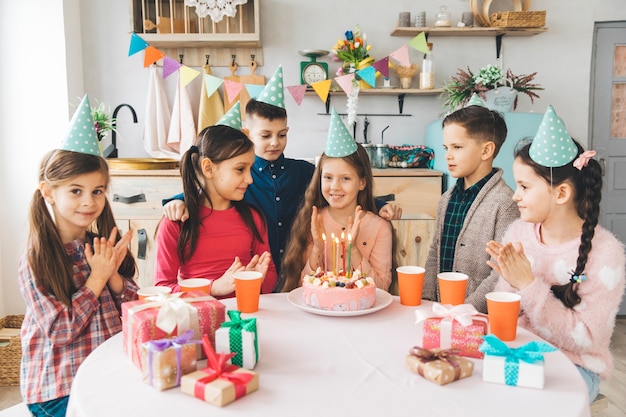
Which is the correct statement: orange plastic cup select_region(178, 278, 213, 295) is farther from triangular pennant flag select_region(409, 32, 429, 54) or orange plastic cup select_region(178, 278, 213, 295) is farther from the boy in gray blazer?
triangular pennant flag select_region(409, 32, 429, 54)

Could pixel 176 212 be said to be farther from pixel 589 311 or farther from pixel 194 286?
pixel 589 311

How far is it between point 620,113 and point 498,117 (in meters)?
2.42

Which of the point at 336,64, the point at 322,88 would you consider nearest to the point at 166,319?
the point at 322,88

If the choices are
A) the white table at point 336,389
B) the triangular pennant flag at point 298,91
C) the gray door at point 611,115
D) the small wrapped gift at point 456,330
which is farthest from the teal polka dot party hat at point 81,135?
the gray door at point 611,115

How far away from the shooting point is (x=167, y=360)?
0.91 m

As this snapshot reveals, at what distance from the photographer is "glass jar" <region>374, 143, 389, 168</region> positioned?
131 inches

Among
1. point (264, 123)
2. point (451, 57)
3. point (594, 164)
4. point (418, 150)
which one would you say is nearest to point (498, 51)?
point (451, 57)

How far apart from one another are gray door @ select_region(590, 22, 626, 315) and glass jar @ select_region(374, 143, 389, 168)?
1.58 meters

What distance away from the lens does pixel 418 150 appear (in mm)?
3422

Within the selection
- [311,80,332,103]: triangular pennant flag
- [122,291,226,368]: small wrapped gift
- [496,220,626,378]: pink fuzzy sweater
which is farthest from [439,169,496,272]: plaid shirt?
[311,80,332,103]: triangular pennant flag

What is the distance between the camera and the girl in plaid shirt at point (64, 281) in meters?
1.33

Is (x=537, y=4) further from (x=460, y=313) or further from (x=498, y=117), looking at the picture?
(x=460, y=313)

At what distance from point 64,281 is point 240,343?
2.05ft

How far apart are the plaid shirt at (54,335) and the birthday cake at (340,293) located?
0.56 m
